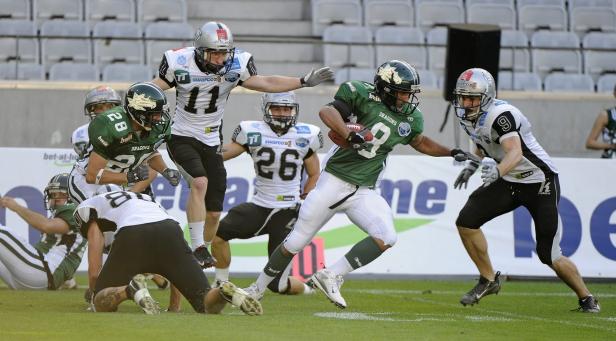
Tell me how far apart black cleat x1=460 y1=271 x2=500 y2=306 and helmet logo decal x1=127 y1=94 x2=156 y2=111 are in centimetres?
297

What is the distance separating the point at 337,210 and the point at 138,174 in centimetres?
155

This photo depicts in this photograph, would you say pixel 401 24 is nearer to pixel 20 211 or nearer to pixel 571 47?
pixel 571 47

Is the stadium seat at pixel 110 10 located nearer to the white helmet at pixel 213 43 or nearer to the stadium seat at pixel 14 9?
the stadium seat at pixel 14 9

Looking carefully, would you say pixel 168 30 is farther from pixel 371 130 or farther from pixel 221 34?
pixel 371 130

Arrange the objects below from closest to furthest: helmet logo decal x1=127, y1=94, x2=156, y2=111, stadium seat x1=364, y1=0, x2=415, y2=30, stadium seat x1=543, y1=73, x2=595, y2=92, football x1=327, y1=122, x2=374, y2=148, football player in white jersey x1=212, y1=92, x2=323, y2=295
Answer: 1. helmet logo decal x1=127, y1=94, x2=156, y2=111
2. football x1=327, y1=122, x2=374, y2=148
3. football player in white jersey x1=212, y1=92, x2=323, y2=295
4. stadium seat x1=543, y1=73, x2=595, y2=92
5. stadium seat x1=364, y1=0, x2=415, y2=30

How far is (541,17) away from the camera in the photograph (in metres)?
18.6

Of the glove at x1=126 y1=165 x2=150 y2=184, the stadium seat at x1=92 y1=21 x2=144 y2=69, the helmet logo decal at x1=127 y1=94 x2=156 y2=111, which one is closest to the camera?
the helmet logo decal at x1=127 y1=94 x2=156 y2=111

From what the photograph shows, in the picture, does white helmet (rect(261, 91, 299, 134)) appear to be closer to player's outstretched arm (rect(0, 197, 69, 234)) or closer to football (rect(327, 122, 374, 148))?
player's outstretched arm (rect(0, 197, 69, 234))

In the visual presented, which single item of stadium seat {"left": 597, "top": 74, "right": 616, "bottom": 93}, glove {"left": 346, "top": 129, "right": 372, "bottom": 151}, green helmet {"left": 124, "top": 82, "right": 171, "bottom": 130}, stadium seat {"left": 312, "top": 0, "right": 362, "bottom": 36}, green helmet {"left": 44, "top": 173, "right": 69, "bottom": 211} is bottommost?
green helmet {"left": 44, "top": 173, "right": 69, "bottom": 211}

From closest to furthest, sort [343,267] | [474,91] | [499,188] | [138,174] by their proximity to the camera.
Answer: [343,267] < [138,174] < [474,91] < [499,188]

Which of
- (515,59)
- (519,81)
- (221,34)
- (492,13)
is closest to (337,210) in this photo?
(221,34)

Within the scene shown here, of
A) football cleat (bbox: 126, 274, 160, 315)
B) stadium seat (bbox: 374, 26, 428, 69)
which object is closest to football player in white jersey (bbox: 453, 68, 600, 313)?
football cleat (bbox: 126, 274, 160, 315)

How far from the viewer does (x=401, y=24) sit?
18062 mm

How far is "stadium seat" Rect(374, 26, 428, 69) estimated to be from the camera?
55.6ft
